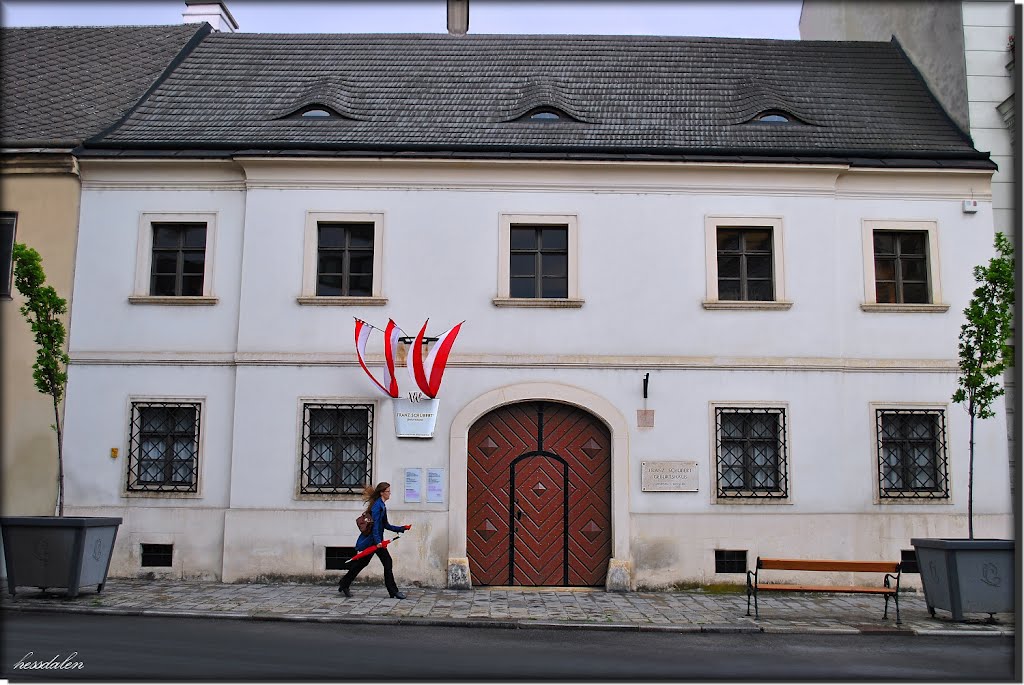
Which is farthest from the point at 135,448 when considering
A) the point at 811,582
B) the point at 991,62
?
the point at 991,62

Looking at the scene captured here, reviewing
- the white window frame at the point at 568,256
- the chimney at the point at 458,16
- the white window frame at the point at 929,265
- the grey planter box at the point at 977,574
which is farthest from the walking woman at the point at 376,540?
the chimney at the point at 458,16

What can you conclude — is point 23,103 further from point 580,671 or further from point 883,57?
point 883,57

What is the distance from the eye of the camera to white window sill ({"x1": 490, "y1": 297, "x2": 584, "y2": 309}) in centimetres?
1415

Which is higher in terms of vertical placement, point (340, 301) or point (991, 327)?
A: point (340, 301)

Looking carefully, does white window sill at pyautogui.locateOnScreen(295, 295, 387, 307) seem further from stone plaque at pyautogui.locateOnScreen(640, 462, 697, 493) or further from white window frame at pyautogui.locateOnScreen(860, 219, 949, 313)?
white window frame at pyautogui.locateOnScreen(860, 219, 949, 313)

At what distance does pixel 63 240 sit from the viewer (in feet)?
48.2

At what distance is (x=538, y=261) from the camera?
14.6 metres

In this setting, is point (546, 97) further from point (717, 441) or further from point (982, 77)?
point (982, 77)

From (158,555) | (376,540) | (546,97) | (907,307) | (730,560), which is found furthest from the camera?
(546,97)

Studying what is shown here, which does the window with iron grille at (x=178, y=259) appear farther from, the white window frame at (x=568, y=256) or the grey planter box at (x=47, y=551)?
the white window frame at (x=568, y=256)

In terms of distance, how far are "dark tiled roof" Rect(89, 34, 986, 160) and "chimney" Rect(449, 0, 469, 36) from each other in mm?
2285

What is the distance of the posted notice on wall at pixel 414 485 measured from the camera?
45.2ft

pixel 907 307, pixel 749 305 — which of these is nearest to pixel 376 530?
pixel 749 305

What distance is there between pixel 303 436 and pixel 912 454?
9.15m
